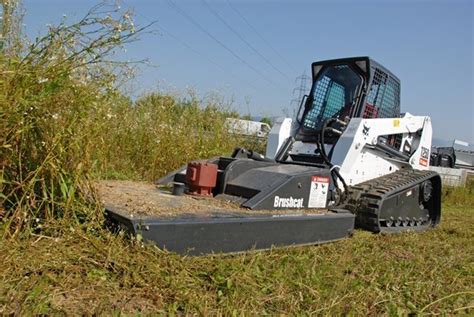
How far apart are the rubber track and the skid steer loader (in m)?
0.01

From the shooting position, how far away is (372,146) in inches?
231

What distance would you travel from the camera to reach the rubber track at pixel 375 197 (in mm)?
5289

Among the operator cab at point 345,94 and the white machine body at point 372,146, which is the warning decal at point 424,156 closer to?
the white machine body at point 372,146

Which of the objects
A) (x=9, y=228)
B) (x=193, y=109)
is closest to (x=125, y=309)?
(x=9, y=228)

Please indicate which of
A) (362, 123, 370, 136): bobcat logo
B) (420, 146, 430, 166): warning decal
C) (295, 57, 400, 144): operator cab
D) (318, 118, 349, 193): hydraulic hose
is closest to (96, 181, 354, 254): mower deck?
(318, 118, 349, 193): hydraulic hose

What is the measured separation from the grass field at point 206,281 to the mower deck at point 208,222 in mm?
97

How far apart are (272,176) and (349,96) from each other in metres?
2.45

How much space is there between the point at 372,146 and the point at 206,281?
354 cm

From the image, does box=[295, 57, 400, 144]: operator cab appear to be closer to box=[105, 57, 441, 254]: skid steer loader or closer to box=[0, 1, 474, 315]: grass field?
box=[105, 57, 441, 254]: skid steer loader

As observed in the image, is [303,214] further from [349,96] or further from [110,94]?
[349,96]

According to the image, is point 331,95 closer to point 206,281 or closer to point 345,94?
point 345,94

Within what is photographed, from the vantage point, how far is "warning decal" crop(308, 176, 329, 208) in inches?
181

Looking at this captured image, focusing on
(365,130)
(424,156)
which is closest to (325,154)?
(365,130)

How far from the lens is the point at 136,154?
25.3 feet
